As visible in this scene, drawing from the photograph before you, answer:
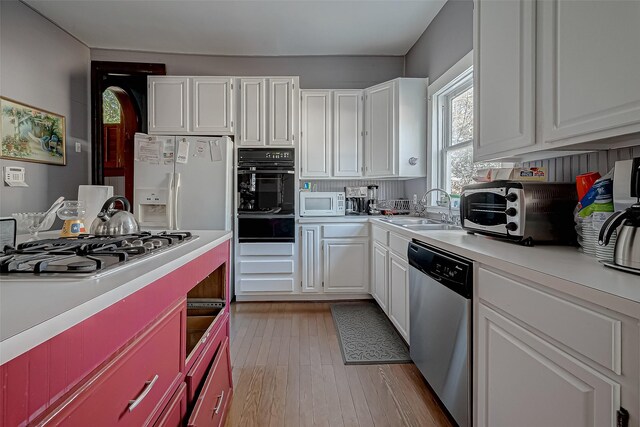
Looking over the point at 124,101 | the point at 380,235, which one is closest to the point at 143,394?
the point at 380,235

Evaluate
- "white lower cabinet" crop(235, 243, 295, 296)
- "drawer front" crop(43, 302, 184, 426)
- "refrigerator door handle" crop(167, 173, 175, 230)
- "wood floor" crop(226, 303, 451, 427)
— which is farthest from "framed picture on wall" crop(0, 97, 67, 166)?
"drawer front" crop(43, 302, 184, 426)

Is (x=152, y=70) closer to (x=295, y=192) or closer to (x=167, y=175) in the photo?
(x=167, y=175)

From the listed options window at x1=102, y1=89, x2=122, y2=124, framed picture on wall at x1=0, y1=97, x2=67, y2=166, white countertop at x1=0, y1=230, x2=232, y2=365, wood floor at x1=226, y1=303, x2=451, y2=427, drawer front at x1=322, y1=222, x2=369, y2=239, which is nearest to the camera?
white countertop at x1=0, y1=230, x2=232, y2=365

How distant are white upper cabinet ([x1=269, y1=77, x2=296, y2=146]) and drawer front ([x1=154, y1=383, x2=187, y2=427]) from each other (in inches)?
107

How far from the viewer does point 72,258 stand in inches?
31.8

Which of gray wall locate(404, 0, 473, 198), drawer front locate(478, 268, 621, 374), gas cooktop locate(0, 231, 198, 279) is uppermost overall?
gray wall locate(404, 0, 473, 198)

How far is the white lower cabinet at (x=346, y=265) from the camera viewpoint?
331 centimetres

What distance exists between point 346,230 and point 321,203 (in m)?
0.42

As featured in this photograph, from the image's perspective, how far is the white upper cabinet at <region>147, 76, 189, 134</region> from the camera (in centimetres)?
336

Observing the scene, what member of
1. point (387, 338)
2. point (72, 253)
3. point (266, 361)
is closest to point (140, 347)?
point (72, 253)

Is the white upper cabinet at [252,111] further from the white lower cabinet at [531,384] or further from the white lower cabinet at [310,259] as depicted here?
the white lower cabinet at [531,384]

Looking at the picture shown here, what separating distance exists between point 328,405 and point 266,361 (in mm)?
616

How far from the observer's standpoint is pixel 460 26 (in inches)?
100

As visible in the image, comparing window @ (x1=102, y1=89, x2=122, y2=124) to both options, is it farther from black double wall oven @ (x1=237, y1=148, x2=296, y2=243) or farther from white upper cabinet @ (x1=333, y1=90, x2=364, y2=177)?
white upper cabinet @ (x1=333, y1=90, x2=364, y2=177)
